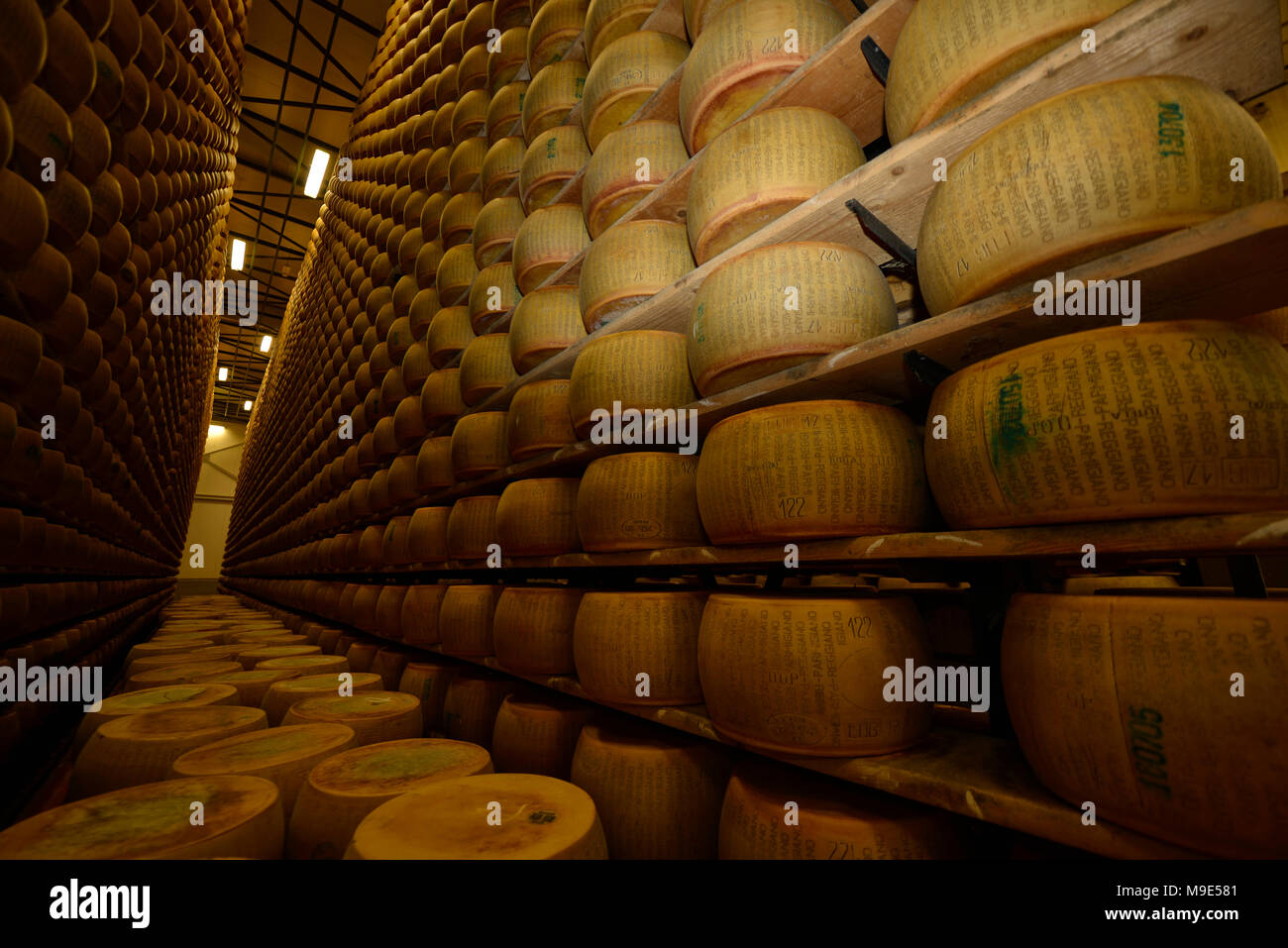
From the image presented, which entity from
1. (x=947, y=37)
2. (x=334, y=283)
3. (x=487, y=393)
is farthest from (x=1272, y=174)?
(x=334, y=283)

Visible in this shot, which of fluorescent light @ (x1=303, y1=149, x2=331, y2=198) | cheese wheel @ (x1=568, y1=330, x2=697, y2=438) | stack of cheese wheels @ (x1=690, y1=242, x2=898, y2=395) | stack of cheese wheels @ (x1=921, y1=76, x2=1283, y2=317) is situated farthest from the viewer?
fluorescent light @ (x1=303, y1=149, x2=331, y2=198)

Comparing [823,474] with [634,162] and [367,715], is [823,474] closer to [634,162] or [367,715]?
[634,162]

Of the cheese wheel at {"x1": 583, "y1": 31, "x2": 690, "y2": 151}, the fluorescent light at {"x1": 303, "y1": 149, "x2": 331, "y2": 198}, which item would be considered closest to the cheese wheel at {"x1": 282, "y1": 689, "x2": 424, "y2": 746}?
the cheese wheel at {"x1": 583, "y1": 31, "x2": 690, "y2": 151}

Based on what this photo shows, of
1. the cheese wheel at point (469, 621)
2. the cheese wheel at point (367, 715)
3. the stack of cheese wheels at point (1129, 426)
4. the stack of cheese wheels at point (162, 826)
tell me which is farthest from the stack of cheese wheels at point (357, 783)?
the stack of cheese wheels at point (1129, 426)

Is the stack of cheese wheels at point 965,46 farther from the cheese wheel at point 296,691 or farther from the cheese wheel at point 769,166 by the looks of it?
the cheese wheel at point 296,691

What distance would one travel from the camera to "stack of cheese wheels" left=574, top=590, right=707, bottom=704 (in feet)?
4.70

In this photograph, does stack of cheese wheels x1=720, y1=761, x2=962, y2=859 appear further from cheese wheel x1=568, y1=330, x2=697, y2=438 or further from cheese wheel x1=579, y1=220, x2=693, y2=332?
cheese wheel x1=579, y1=220, x2=693, y2=332

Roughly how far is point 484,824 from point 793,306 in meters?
1.19

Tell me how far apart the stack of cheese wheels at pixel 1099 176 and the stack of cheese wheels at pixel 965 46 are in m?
0.19

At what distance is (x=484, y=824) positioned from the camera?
1.05 metres

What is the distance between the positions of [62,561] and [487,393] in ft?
6.70

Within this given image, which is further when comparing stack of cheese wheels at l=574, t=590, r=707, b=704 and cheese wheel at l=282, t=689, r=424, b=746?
cheese wheel at l=282, t=689, r=424, b=746

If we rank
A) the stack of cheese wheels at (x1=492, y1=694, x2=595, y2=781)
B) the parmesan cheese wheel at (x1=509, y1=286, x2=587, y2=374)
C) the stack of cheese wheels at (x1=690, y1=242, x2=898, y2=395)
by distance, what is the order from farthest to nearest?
1. the parmesan cheese wheel at (x1=509, y1=286, x2=587, y2=374)
2. the stack of cheese wheels at (x1=492, y1=694, x2=595, y2=781)
3. the stack of cheese wheels at (x1=690, y1=242, x2=898, y2=395)

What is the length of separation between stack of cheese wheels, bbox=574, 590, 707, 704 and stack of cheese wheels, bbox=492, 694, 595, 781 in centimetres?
38
